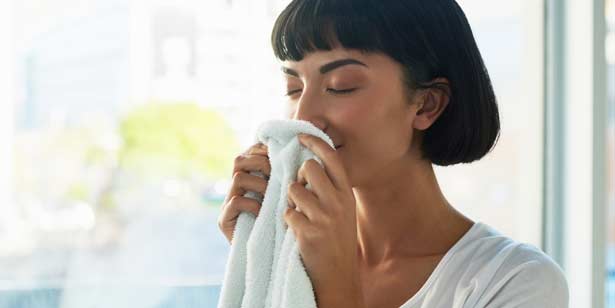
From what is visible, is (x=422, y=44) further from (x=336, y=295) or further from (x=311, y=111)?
(x=336, y=295)

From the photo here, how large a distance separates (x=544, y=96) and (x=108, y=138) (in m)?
0.95

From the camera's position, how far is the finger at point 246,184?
1062 mm

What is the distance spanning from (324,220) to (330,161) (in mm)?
68

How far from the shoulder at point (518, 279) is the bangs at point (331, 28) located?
0.31 m

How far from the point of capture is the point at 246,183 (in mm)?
1066

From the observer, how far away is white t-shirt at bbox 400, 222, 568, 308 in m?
1.00

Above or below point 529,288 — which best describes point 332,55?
above

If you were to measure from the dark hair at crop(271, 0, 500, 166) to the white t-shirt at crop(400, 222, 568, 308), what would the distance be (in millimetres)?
141

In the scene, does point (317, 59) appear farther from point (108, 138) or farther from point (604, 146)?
point (604, 146)

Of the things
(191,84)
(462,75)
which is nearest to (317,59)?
(462,75)

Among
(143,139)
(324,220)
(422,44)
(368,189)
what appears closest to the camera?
(324,220)

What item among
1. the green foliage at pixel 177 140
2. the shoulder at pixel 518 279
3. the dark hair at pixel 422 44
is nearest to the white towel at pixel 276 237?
the dark hair at pixel 422 44

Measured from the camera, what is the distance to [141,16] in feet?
5.34

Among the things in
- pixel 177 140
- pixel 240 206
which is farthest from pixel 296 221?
pixel 177 140
